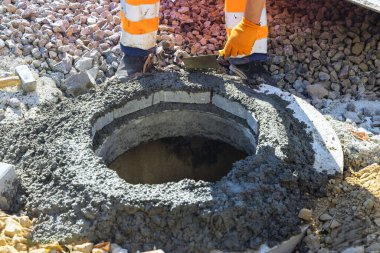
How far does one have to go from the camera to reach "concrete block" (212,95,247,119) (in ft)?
11.2

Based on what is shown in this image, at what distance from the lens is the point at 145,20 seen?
3.81 m

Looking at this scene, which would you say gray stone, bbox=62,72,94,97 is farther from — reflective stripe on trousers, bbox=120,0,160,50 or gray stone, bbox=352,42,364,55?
gray stone, bbox=352,42,364,55

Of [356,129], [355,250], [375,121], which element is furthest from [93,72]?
[355,250]

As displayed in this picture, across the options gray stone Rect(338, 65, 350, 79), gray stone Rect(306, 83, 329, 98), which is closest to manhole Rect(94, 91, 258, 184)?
gray stone Rect(306, 83, 329, 98)

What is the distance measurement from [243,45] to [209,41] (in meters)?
0.89

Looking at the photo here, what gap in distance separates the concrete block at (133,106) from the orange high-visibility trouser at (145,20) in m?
0.55

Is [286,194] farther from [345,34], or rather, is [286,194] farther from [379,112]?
[345,34]

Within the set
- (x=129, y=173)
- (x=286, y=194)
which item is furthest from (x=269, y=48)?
(x=286, y=194)

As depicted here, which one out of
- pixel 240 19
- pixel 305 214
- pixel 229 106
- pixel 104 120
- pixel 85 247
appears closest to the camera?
pixel 85 247

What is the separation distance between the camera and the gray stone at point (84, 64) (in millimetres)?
4148

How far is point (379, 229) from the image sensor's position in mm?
2721

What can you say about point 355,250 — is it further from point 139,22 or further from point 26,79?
point 26,79

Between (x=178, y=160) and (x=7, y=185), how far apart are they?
4.42 ft

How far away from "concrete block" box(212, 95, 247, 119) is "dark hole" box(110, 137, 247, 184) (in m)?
0.31
